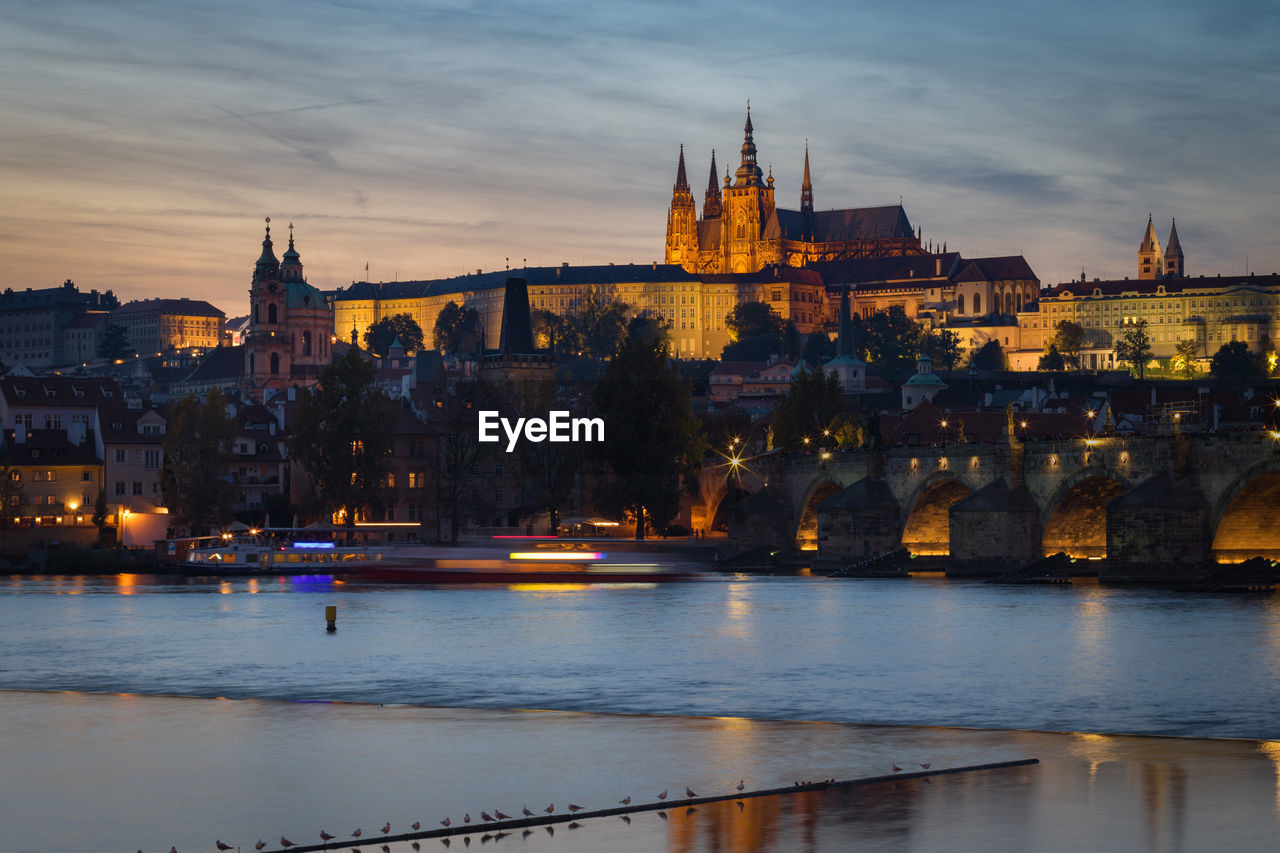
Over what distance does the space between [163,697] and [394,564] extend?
4828cm

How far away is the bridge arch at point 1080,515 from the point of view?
242ft

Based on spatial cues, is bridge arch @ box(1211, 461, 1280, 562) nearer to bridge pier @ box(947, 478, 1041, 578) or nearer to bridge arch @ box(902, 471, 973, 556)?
bridge pier @ box(947, 478, 1041, 578)

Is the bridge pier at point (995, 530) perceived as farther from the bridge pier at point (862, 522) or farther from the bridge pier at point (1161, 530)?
the bridge pier at point (862, 522)

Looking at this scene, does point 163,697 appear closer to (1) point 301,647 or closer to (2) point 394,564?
(1) point 301,647

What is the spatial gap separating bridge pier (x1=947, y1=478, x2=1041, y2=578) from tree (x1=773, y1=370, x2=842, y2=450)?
36630 millimetres

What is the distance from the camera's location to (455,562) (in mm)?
87312

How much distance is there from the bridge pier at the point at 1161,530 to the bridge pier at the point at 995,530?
7880 millimetres

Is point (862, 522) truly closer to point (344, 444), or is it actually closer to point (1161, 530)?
point (1161, 530)

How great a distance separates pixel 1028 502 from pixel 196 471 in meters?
48.8

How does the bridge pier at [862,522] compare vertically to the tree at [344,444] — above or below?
below

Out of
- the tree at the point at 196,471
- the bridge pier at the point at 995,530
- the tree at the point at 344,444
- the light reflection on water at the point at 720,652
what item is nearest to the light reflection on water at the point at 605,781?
the light reflection on water at the point at 720,652

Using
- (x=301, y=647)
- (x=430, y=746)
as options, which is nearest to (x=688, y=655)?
(x=301, y=647)

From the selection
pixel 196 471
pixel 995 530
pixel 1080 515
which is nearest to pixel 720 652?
pixel 995 530

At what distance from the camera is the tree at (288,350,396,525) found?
334ft
